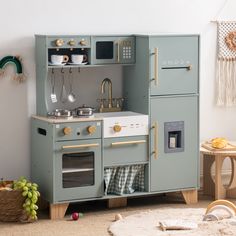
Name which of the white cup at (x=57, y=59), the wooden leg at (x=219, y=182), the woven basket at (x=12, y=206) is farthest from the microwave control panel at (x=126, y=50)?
→ the woven basket at (x=12, y=206)

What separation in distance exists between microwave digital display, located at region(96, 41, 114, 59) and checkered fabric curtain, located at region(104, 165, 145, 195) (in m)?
0.93

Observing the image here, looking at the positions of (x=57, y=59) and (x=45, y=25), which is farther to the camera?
(x=45, y=25)

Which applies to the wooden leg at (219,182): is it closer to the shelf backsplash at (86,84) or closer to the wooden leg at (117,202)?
the wooden leg at (117,202)

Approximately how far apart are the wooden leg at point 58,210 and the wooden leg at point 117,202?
454 millimetres

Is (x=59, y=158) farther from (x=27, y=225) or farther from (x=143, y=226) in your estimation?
(x=143, y=226)

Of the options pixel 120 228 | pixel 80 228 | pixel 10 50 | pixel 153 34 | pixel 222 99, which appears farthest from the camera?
pixel 222 99

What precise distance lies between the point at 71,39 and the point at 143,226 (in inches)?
79.8

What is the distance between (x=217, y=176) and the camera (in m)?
6.39

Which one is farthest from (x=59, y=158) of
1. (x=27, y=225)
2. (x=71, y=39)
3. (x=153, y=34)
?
(x=153, y=34)

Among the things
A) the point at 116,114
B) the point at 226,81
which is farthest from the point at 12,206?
the point at 226,81

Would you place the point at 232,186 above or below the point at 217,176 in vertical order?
below

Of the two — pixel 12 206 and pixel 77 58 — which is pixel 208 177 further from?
pixel 12 206

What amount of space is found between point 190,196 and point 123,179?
0.69 meters

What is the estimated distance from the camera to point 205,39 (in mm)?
6777
